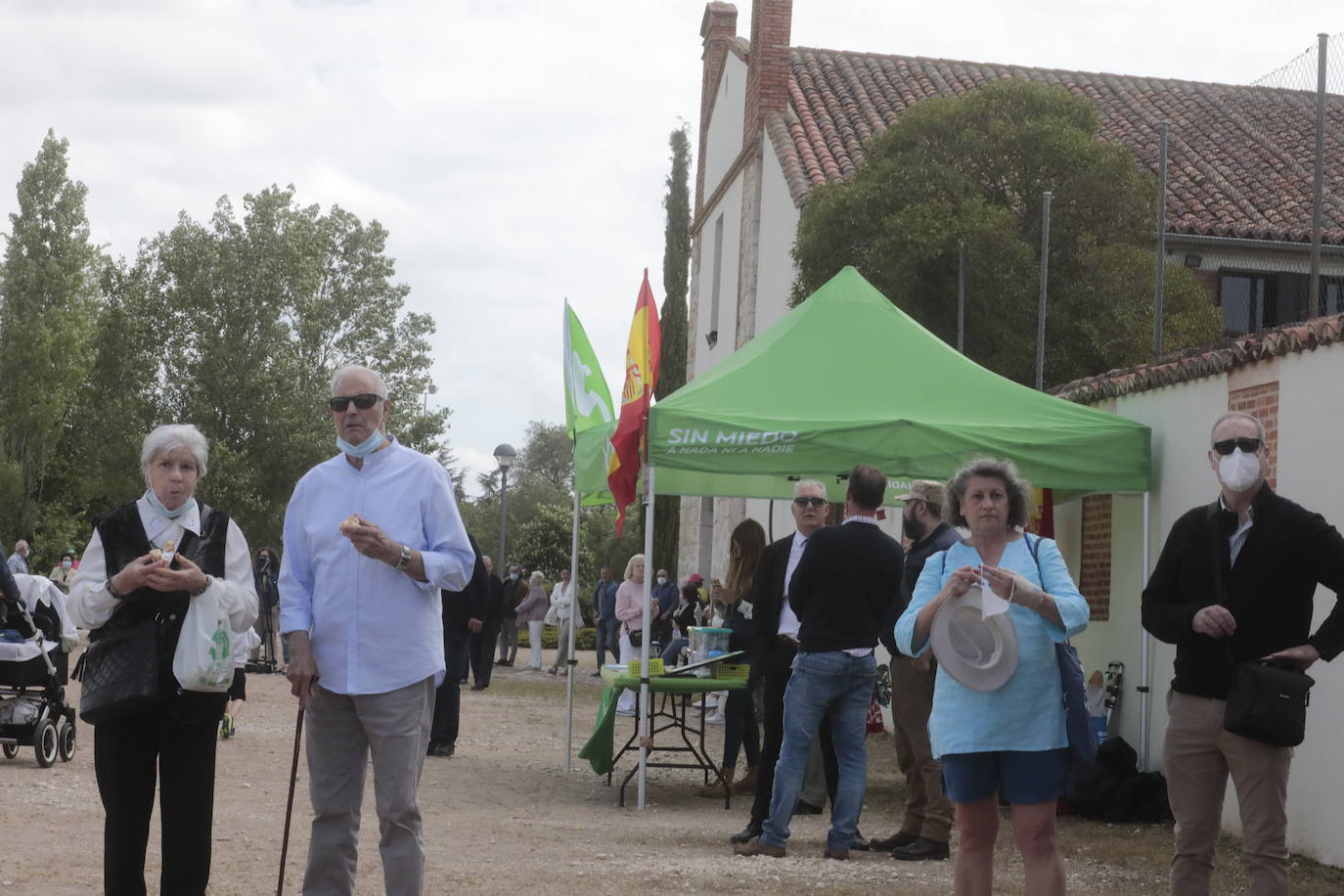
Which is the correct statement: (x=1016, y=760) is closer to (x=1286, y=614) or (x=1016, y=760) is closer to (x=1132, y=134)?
(x=1286, y=614)

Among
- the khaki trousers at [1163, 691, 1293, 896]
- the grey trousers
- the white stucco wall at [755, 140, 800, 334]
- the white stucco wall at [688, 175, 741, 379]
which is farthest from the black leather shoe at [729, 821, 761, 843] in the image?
the white stucco wall at [688, 175, 741, 379]

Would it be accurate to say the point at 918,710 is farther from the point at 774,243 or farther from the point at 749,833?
the point at 774,243

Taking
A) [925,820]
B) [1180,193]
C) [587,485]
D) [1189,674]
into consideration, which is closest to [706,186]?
[1180,193]

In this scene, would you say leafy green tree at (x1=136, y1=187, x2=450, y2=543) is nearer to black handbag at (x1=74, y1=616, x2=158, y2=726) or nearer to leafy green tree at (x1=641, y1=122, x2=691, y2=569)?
leafy green tree at (x1=641, y1=122, x2=691, y2=569)

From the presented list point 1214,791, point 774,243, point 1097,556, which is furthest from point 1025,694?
point 774,243

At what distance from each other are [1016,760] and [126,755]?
2.81m

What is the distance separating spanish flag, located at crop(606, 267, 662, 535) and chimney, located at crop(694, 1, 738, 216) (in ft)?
69.1

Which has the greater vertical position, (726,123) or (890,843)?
(726,123)

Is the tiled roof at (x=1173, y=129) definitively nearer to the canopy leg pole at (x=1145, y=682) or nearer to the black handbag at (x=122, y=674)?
the canopy leg pole at (x=1145, y=682)

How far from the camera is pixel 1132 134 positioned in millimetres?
26234

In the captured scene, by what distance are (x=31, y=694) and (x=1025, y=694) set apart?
8778mm

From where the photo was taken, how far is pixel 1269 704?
543cm

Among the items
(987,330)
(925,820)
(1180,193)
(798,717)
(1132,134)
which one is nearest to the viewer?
(798,717)

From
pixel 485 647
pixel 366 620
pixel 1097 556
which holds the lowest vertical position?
pixel 485 647
